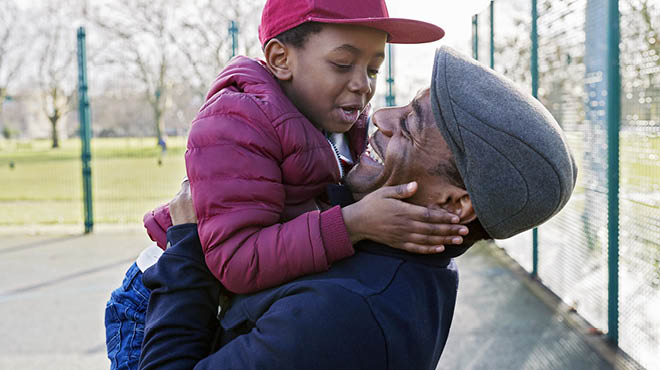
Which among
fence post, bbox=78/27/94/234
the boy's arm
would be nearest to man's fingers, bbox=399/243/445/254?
the boy's arm

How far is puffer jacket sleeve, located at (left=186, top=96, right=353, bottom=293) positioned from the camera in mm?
1463

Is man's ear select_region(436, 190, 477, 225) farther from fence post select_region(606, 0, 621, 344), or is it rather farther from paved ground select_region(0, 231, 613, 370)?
fence post select_region(606, 0, 621, 344)

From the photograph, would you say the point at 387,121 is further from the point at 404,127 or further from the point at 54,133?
the point at 54,133

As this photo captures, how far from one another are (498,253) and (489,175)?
6.11 meters

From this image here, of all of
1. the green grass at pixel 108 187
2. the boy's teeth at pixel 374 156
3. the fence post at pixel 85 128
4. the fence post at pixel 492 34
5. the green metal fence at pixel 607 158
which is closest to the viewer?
the boy's teeth at pixel 374 156

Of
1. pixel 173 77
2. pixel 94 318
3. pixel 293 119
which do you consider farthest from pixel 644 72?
pixel 173 77

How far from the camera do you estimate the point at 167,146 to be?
10070 millimetres

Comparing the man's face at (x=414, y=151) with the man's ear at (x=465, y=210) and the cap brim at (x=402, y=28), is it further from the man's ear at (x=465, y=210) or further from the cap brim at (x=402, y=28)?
the cap brim at (x=402, y=28)

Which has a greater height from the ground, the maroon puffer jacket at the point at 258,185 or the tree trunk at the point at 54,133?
the tree trunk at the point at 54,133

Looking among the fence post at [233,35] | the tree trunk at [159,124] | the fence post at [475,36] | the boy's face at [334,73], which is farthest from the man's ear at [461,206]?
the tree trunk at [159,124]

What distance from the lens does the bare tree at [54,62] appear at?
596 inches

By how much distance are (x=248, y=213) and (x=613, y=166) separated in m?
3.18

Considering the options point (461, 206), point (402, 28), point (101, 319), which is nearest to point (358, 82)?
point (402, 28)

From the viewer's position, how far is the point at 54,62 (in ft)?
54.6
